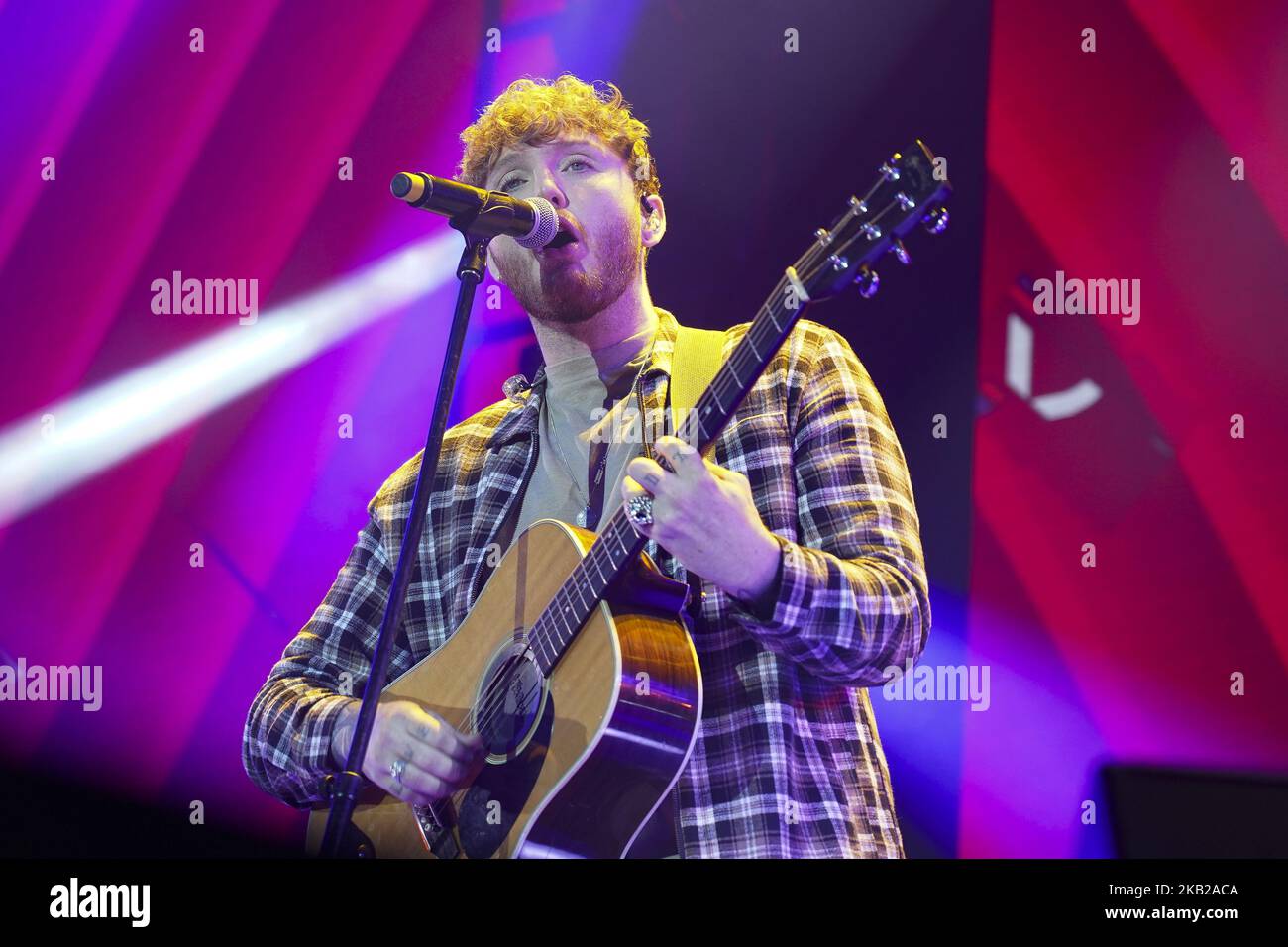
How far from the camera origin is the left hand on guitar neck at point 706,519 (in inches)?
69.5

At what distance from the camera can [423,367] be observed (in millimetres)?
2918

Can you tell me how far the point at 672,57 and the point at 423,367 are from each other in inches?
36.9

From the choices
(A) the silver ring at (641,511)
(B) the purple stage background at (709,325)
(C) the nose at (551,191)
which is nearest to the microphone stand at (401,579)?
(A) the silver ring at (641,511)

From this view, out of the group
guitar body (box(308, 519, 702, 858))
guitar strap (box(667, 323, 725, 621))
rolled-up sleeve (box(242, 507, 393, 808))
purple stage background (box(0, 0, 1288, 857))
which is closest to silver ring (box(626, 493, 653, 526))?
guitar body (box(308, 519, 702, 858))

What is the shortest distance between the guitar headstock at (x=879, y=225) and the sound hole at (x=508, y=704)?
31.6 inches

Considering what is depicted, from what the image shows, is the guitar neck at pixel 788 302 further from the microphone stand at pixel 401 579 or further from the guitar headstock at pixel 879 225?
the microphone stand at pixel 401 579

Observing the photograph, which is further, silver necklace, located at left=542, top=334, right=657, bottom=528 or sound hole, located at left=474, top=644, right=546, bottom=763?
silver necklace, located at left=542, top=334, right=657, bottom=528

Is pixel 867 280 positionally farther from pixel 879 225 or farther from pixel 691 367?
pixel 691 367

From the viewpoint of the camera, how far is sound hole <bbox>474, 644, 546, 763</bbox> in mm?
2064

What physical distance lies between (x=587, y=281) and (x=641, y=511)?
2.47 feet

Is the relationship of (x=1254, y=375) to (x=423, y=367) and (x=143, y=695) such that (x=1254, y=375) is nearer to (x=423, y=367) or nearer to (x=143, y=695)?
(x=423, y=367)

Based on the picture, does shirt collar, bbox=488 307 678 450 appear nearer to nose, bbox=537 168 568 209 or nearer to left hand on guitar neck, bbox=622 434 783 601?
Result: nose, bbox=537 168 568 209
